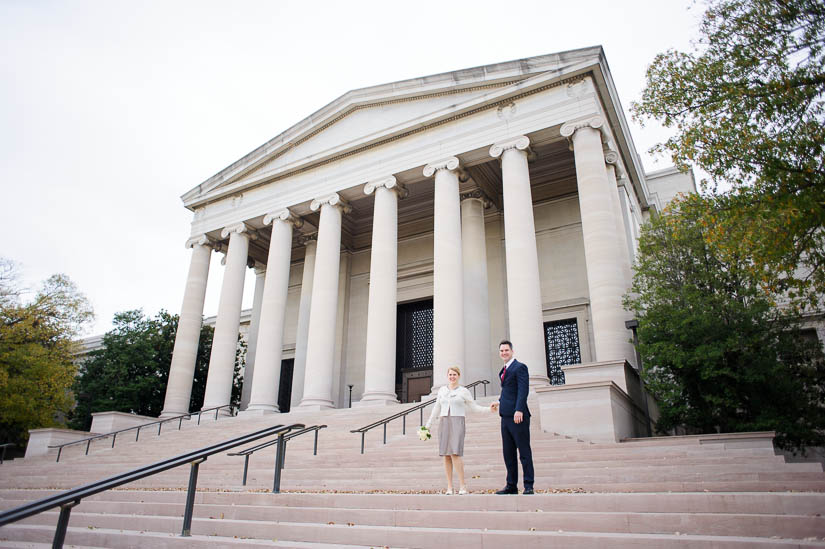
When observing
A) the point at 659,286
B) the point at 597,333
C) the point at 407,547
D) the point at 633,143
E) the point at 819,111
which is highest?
the point at 633,143

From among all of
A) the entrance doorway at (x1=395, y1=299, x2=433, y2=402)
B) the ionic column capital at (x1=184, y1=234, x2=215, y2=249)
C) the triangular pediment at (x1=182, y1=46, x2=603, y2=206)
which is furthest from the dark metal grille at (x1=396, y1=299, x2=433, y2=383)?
the ionic column capital at (x1=184, y1=234, x2=215, y2=249)

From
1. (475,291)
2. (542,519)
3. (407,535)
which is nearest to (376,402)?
(475,291)

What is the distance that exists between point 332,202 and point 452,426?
55.7 ft

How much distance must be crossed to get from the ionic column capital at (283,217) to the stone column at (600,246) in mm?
12283

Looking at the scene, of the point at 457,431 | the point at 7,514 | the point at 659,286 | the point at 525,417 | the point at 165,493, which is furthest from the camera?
the point at 659,286

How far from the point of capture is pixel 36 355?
79.7ft

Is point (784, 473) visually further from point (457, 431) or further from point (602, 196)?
point (602, 196)

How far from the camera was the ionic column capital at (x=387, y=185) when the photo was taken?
22.0m

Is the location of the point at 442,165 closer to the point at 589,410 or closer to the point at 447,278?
the point at 447,278

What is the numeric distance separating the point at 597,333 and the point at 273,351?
42.0ft

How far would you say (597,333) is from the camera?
1614 cm

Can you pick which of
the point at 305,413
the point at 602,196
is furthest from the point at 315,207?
the point at 602,196

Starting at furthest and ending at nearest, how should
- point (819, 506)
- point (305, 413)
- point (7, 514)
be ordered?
1. point (305, 413)
2. point (819, 506)
3. point (7, 514)

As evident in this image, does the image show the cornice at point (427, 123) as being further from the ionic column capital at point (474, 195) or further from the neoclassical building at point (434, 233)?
the ionic column capital at point (474, 195)
